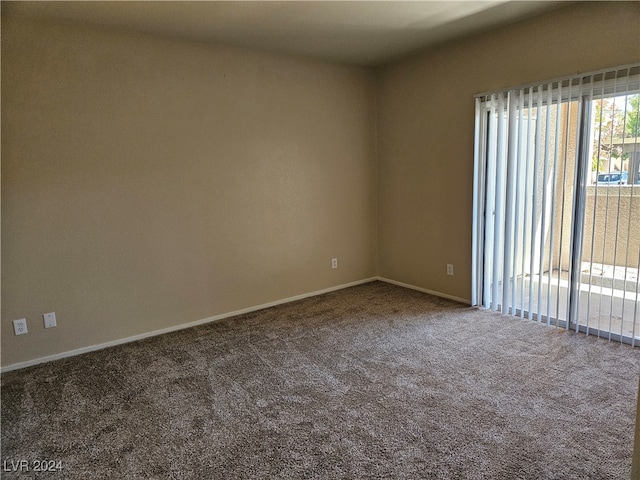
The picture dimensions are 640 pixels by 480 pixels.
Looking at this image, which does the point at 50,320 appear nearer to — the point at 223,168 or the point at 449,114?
the point at 223,168

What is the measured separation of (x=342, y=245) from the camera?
4707 mm

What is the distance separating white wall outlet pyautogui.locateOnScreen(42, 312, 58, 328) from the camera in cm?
301

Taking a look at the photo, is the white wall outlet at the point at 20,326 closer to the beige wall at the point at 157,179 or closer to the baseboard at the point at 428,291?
the beige wall at the point at 157,179

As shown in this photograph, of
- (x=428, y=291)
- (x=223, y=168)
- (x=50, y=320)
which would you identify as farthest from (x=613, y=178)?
(x=50, y=320)

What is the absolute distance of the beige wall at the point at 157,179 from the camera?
288 centimetres

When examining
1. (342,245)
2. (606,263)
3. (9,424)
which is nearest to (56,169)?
(9,424)

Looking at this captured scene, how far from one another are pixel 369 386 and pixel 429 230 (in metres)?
2.26

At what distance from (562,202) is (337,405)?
240 cm

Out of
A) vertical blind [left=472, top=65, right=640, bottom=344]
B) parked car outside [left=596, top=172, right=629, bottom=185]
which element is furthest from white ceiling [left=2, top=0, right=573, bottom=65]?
parked car outside [left=596, top=172, right=629, bottom=185]

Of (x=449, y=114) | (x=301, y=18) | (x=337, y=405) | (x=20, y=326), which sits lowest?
(x=337, y=405)

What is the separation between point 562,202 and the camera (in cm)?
318

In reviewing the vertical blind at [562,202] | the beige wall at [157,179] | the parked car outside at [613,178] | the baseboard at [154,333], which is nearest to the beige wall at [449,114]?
the vertical blind at [562,202]

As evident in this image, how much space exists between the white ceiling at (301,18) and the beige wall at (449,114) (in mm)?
214

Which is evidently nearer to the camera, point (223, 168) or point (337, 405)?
Result: point (337, 405)
